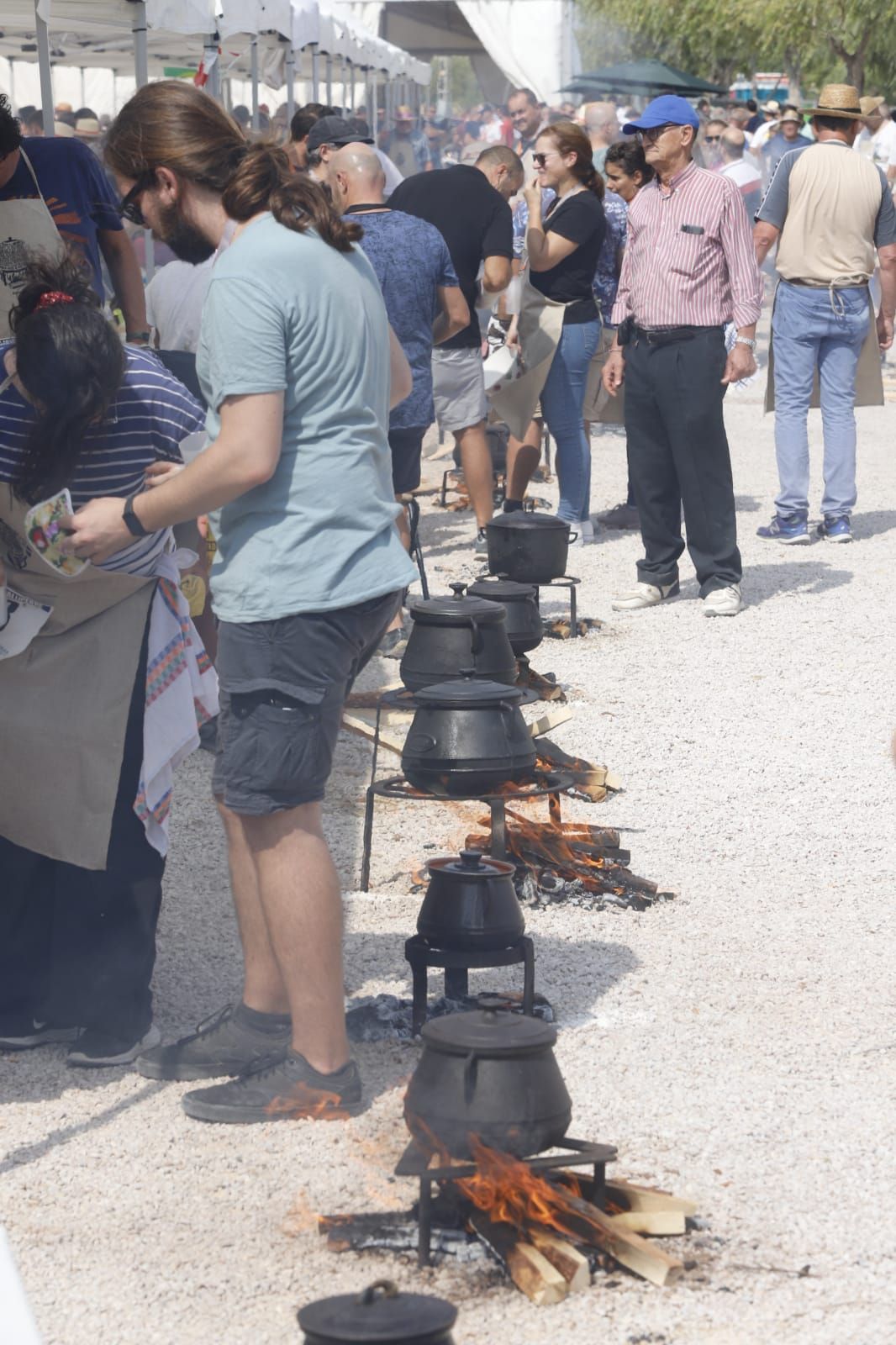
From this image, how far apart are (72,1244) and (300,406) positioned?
1.55 meters

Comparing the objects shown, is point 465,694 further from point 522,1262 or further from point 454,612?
point 522,1262

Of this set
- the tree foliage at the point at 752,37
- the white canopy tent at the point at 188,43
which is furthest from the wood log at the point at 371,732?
the tree foliage at the point at 752,37

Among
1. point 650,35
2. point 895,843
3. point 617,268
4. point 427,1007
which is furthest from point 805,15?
point 427,1007

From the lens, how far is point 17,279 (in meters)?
5.07

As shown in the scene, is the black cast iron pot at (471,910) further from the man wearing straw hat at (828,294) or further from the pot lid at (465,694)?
the man wearing straw hat at (828,294)

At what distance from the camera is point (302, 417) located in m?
3.23

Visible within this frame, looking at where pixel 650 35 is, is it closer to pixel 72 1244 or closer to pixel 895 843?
pixel 895 843

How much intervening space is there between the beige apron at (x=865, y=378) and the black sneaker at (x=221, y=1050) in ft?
22.6

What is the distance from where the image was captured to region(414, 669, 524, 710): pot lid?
4258 mm

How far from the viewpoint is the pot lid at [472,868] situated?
381cm

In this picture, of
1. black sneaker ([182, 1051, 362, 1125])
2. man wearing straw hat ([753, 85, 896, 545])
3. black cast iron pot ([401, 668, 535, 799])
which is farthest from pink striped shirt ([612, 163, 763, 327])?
black sneaker ([182, 1051, 362, 1125])

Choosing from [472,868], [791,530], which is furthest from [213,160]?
[791,530]

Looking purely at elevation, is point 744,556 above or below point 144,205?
below

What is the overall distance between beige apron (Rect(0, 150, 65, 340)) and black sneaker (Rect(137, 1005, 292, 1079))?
2.75 meters
